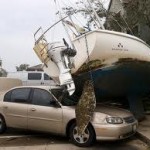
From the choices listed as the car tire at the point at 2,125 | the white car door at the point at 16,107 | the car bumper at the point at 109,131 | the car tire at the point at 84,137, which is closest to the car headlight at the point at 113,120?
the car bumper at the point at 109,131

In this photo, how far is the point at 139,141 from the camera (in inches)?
448

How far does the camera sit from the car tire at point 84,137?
34.3 ft

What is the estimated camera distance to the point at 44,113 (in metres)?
11.4

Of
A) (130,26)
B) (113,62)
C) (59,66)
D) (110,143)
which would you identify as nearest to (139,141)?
(110,143)

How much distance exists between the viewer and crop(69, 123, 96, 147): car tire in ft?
34.3

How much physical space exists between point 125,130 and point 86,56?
8.71ft

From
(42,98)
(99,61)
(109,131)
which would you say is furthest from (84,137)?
(99,61)

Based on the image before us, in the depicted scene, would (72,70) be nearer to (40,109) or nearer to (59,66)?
(59,66)

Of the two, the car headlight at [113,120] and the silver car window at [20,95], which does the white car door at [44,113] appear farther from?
the car headlight at [113,120]

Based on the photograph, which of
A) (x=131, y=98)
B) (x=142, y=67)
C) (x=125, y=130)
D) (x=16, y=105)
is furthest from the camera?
(x=131, y=98)

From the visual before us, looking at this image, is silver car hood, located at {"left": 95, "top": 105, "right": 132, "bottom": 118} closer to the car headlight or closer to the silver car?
the silver car

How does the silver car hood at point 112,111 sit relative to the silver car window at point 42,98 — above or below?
below

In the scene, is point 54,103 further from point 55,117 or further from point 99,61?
point 99,61

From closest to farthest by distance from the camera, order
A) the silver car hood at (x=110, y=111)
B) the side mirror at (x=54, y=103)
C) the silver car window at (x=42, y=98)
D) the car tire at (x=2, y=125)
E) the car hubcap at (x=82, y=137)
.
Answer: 1. the car hubcap at (x=82, y=137)
2. the silver car hood at (x=110, y=111)
3. the side mirror at (x=54, y=103)
4. the silver car window at (x=42, y=98)
5. the car tire at (x=2, y=125)
